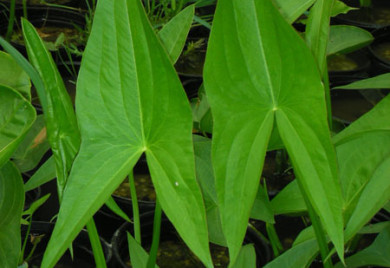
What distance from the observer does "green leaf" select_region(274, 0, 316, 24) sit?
2.13 feet

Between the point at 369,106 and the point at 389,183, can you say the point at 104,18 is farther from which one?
the point at 369,106

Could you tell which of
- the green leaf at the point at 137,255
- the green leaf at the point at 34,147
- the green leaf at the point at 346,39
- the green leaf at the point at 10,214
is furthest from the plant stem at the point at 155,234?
the green leaf at the point at 346,39

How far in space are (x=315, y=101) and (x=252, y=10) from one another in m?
0.09

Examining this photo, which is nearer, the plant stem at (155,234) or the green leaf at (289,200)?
the plant stem at (155,234)

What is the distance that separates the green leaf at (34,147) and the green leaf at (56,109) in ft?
1.25

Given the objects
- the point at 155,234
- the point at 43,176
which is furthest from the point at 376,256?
the point at 43,176

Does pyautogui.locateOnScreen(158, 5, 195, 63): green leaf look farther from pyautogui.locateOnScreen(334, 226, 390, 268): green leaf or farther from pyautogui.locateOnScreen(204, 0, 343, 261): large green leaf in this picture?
pyautogui.locateOnScreen(334, 226, 390, 268): green leaf

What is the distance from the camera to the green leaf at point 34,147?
0.97 metres

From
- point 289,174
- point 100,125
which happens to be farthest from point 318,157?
point 289,174

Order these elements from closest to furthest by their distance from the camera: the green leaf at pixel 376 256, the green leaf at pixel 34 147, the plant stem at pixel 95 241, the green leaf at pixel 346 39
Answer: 1. the plant stem at pixel 95 241
2. the green leaf at pixel 376 256
3. the green leaf at pixel 34 147
4. the green leaf at pixel 346 39

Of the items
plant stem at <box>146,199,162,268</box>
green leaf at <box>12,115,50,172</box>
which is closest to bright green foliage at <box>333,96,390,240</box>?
plant stem at <box>146,199,162,268</box>

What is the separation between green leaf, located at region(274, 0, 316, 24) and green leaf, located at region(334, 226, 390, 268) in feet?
0.92

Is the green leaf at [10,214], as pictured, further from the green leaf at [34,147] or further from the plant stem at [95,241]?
the green leaf at [34,147]

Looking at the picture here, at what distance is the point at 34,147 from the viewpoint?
0.98 meters
